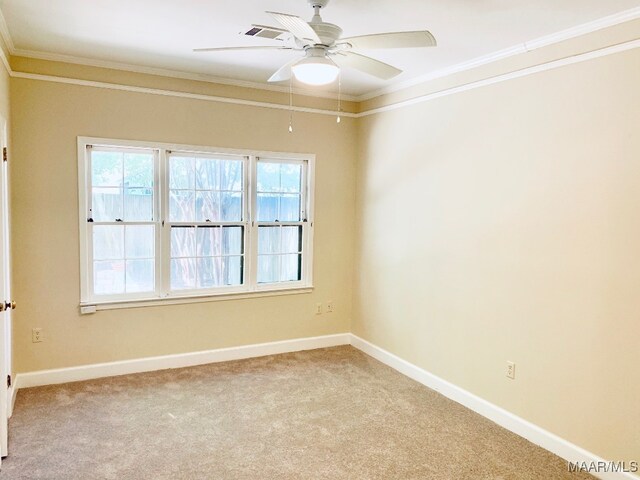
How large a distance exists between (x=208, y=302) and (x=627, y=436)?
11.2 ft

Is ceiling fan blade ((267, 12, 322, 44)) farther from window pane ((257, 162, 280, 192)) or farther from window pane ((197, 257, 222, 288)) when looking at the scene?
window pane ((197, 257, 222, 288))

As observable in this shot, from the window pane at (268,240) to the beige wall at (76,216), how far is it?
45 centimetres

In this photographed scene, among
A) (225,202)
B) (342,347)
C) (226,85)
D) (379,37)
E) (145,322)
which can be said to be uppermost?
(226,85)

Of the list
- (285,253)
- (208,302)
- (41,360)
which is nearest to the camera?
(41,360)

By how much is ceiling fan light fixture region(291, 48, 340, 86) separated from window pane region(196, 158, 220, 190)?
83.1 inches

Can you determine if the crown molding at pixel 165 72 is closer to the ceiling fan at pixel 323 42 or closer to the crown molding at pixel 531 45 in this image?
the crown molding at pixel 531 45

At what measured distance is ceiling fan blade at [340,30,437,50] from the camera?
2123 mm

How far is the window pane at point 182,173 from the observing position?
419 cm

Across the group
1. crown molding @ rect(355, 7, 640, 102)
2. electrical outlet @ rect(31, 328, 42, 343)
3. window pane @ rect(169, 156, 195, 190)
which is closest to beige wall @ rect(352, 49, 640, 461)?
crown molding @ rect(355, 7, 640, 102)

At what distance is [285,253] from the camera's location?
Result: 190 inches

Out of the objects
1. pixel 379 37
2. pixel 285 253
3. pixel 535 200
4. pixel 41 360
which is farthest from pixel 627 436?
pixel 41 360

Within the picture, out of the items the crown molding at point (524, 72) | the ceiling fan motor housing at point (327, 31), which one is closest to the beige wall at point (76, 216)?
the crown molding at point (524, 72)

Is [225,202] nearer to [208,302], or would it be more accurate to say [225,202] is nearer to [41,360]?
→ [208,302]

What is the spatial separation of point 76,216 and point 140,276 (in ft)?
2.44
